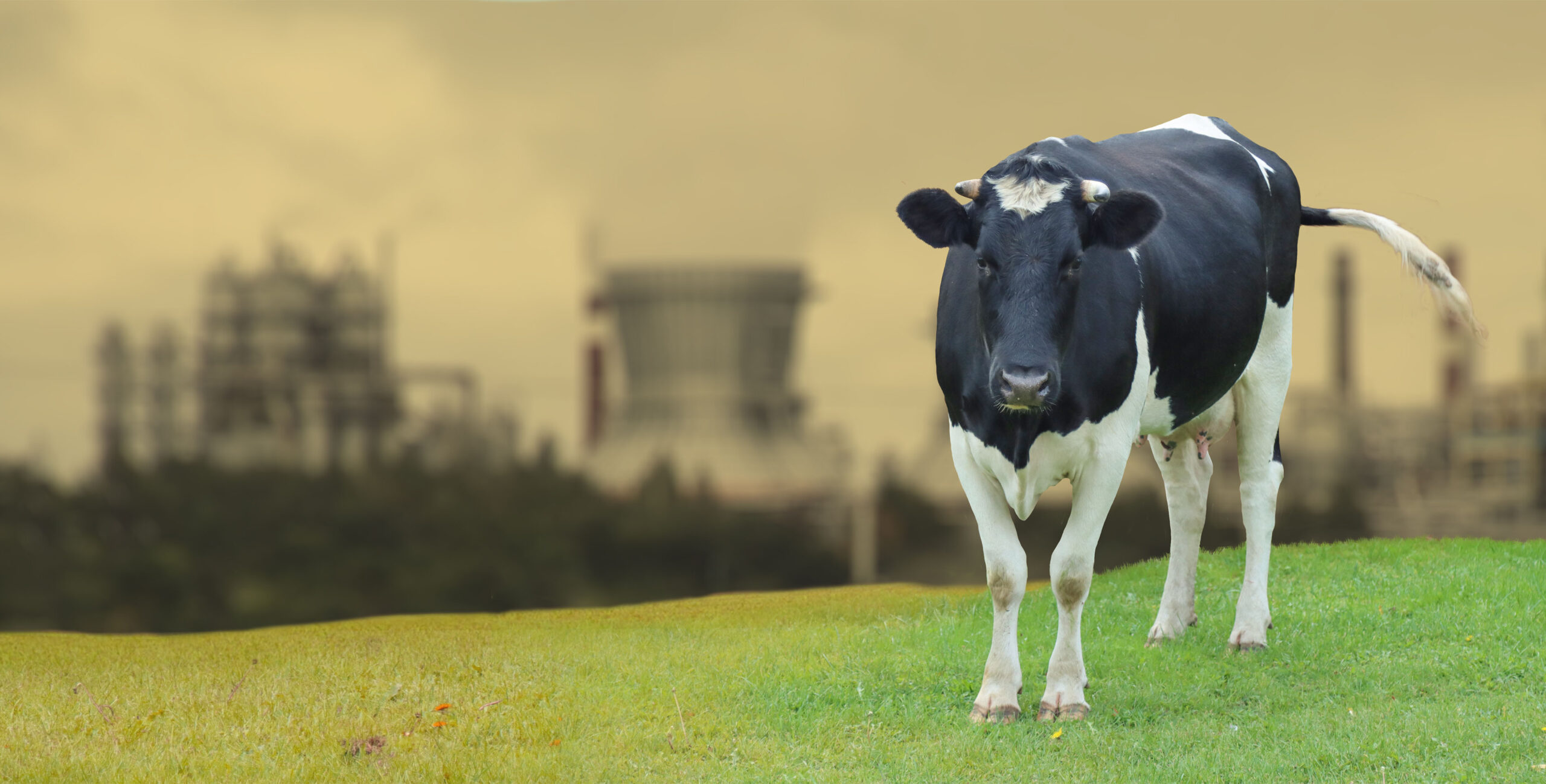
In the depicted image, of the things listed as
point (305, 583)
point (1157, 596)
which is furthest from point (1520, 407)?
point (305, 583)

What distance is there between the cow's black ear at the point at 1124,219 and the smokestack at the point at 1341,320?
23.2m

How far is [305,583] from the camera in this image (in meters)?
23.1

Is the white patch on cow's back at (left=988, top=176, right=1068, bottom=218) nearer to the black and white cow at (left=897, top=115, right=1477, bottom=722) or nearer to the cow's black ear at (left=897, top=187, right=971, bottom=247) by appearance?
the black and white cow at (left=897, top=115, right=1477, bottom=722)

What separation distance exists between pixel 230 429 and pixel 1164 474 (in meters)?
16.8

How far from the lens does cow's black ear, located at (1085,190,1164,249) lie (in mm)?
6598

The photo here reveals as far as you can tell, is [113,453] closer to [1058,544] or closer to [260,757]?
[260,757]

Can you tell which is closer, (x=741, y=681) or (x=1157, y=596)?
(x=741, y=681)

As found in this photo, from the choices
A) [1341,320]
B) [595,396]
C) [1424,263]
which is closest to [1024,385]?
[1424,263]

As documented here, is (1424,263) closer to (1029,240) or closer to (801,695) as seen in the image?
(1029,240)

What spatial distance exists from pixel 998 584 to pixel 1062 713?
69 cm

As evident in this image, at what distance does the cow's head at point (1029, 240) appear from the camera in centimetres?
615

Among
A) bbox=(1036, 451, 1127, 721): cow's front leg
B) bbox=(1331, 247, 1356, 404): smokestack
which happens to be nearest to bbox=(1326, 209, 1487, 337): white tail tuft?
bbox=(1036, 451, 1127, 721): cow's front leg

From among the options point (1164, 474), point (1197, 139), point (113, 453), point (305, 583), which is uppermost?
point (1197, 139)

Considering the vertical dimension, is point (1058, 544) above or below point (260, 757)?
above
